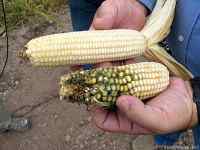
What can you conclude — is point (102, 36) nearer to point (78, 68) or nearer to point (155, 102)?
point (78, 68)

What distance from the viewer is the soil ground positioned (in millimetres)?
3180

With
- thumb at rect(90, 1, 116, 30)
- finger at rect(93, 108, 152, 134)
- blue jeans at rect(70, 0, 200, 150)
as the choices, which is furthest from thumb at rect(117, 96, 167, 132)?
blue jeans at rect(70, 0, 200, 150)

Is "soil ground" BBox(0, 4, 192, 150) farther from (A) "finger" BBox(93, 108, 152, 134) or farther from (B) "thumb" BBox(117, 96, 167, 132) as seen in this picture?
(B) "thumb" BBox(117, 96, 167, 132)

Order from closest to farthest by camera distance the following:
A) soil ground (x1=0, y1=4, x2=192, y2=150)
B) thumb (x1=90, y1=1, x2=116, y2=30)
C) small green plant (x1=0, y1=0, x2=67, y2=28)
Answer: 1. thumb (x1=90, y1=1, x2=116, y2=30)
2. soil ground (x1=0, y1=4, x2=192, y2=150)
3. small green plant (x1=0, y1=0, x2=67, y2=28)

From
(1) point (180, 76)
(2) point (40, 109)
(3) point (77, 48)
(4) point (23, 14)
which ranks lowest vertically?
(2) point (40, 109)

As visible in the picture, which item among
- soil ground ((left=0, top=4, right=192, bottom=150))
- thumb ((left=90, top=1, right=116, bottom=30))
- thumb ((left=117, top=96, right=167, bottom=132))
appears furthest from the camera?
soil ground ((left=0, top=4, right=192, bottom=150))

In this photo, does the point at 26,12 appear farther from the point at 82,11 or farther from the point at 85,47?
the point at 85,47

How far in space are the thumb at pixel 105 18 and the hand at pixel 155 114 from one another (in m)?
0.34

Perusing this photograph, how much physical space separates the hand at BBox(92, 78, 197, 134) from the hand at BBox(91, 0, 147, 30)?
1.16 ft

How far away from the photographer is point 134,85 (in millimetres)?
1716

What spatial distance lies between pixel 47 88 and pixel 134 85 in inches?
79.4

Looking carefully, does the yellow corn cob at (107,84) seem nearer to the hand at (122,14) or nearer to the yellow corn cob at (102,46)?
the yellow corn cob at (102,46)

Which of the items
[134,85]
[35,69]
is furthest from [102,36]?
[35,69]

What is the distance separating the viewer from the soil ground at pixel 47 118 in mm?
3180
